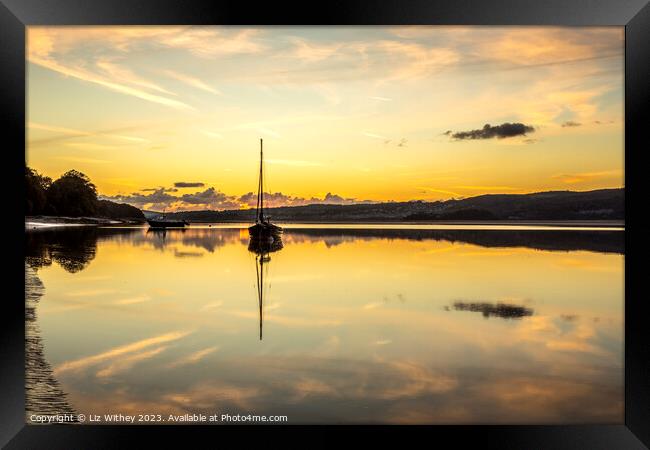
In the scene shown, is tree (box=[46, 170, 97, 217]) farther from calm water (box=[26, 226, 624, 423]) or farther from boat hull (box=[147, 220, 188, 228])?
calm water (box=[26, 226, 624, 423])

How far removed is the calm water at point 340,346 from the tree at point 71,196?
2004 inches

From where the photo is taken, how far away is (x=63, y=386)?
21.8ft

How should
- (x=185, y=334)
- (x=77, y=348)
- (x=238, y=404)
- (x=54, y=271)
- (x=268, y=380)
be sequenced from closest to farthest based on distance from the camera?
1. (x=238, y=404)
2. (x=268, y=380)
3. (x=77, y=348)
4. (x=185, y=334)
5. (x=54, y=271)

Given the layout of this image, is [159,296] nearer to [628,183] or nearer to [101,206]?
[628,183]

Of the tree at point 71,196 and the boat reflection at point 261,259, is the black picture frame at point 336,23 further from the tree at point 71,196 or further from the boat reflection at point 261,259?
the tree at point 71,196

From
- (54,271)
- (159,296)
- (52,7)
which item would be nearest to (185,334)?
(159,296)

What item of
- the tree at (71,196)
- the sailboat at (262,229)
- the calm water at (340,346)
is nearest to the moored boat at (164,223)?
the tree at (71,196)

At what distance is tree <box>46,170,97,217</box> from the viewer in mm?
65250

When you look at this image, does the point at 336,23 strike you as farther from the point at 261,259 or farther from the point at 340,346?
the point at 261,259

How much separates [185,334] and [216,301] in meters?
4.26

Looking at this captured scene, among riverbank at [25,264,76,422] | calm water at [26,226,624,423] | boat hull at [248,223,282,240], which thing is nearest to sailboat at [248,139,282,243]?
boat hull at [248,223,282,240]

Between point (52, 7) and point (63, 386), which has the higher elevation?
point (52, 7)

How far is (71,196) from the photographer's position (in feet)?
225

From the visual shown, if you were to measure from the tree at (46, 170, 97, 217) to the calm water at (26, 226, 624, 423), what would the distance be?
50.9 metres
